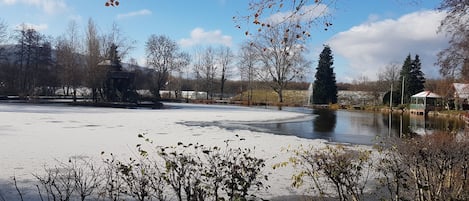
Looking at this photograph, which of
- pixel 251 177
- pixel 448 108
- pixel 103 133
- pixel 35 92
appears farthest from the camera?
pixel 35 92

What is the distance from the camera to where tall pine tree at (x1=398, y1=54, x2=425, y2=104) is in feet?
151

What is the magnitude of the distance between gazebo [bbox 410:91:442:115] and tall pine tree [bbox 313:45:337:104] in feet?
44.3

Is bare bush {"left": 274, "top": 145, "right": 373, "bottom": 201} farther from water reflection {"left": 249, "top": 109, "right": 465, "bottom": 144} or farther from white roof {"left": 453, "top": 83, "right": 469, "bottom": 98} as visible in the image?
white roof {"left": 453, "top": 83, "right": 469, "bottom": 98}

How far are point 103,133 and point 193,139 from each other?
2.93m

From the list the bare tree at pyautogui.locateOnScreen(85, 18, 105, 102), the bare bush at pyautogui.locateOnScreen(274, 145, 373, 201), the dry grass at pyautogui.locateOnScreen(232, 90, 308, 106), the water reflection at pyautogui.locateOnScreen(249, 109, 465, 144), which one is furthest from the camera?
the dry grass at pyautogui.locateOnScreen(232, 90, 308, 106)

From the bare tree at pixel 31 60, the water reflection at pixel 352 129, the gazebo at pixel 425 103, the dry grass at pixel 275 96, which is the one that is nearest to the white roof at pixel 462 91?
the gazebo at pixel 425 103

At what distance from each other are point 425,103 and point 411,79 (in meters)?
11.8

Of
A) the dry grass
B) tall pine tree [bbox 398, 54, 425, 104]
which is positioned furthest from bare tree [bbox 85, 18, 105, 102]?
tall pine tree [bbox 398, 54, 425, 104]

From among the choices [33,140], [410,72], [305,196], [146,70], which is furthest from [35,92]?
[410,72]

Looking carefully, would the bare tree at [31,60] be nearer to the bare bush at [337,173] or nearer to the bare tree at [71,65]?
the bare tree at [71,65]

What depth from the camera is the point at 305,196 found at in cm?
530

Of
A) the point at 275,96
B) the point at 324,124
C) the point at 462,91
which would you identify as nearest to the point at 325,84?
the point at 275,96

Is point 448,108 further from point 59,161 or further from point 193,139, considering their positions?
point 59,161

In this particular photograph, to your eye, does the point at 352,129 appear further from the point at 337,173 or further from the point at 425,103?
the point at 425,103
